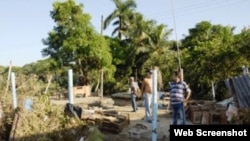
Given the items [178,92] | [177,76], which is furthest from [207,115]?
[177,76]

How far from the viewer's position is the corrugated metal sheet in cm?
845

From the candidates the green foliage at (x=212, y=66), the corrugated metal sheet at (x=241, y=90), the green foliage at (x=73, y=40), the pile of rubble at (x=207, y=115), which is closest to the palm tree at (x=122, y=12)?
the green foliage at (x=73, y=40)

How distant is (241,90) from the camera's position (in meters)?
8.70

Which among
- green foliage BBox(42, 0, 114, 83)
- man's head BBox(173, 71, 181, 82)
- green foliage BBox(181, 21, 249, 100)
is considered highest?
green foliage BBox(42, 0, 114, 83)

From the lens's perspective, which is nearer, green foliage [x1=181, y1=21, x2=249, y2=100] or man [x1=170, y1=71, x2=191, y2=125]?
man [x1=170, y1=71, x2=191, y2=125]

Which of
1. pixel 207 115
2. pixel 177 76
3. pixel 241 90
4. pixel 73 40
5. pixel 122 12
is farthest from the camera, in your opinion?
pixel 122 12

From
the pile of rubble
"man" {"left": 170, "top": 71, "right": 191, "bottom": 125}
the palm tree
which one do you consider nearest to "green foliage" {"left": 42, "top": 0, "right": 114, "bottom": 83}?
the palm tree

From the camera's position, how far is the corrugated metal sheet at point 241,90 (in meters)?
8.45

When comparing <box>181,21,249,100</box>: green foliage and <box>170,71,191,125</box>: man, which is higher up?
<box>181,21,249,100</box>: green foliage

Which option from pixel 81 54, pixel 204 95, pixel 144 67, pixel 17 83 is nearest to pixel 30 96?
pixel 17 83

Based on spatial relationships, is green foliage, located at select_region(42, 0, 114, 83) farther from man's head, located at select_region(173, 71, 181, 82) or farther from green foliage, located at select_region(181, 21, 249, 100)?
man's head, located at select_region(173, 71, 181, 82)

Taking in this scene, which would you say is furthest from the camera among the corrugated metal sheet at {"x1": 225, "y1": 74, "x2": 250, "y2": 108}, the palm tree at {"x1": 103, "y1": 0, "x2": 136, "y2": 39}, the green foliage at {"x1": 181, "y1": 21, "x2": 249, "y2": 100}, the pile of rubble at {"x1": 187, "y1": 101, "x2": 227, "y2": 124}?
the palm tree at {"x1": 103, "y1": 0, "x2": 136, "y2": 39}

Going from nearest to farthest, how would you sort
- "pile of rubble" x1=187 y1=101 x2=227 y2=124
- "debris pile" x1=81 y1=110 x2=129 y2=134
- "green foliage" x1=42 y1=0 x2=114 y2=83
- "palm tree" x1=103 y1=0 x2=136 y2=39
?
"debris pile" x1=81 y1=110 x2=129 y2=134 < "pile of rubble" x1=187 y1=101 x2=227 y2=124 < "green foliage" x1=42 y1=0 x2=114 y2=83 < "palm tree" x1=103 y1=0 x2=136 y2=39

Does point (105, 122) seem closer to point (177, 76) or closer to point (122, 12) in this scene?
point (177, 76)
